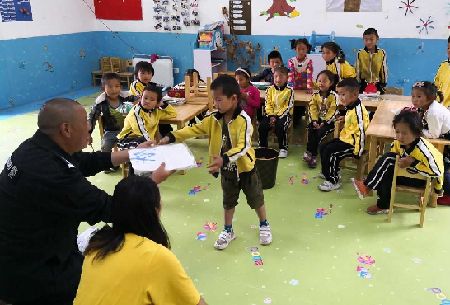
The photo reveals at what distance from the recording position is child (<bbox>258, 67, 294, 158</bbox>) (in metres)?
5.19

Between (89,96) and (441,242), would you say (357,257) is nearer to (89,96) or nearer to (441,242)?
(441,242)

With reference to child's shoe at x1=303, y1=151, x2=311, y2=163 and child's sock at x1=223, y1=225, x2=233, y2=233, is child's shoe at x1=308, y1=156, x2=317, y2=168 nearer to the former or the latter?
child's shoe at x1=303, y1=151, x2=311, y2=163

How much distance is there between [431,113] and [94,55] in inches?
300

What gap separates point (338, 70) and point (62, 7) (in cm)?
581

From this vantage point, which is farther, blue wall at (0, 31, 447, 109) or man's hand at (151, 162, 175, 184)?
blue wall at (0, 31, 447, 109)

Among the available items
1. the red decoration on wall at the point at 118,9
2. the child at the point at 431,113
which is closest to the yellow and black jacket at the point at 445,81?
the child at the point at 431,113

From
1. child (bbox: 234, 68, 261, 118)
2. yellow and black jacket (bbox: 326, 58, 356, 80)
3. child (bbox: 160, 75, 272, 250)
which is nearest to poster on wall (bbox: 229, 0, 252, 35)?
yellow and black jacket (bbox: 326, 58, 356, 80)

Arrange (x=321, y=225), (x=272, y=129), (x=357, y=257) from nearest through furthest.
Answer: (x=357, y=257)
(x=321, y=225)
(x=272, y=129)

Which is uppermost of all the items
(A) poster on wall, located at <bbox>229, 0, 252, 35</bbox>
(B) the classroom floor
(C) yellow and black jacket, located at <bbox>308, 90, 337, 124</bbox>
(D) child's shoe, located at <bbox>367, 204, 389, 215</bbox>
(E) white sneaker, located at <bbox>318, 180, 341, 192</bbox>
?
(A) poster on wall, located at <bbox>229, 0, 252, 35</bbox>

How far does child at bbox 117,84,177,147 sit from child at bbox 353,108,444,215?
84.4 inches

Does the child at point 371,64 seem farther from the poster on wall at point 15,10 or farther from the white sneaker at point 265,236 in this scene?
the poster on wall at point 15,10

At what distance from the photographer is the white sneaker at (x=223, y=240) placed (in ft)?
10.6

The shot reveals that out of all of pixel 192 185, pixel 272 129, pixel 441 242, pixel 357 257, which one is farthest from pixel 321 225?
pixel 272 129

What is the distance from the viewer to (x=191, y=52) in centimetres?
863
